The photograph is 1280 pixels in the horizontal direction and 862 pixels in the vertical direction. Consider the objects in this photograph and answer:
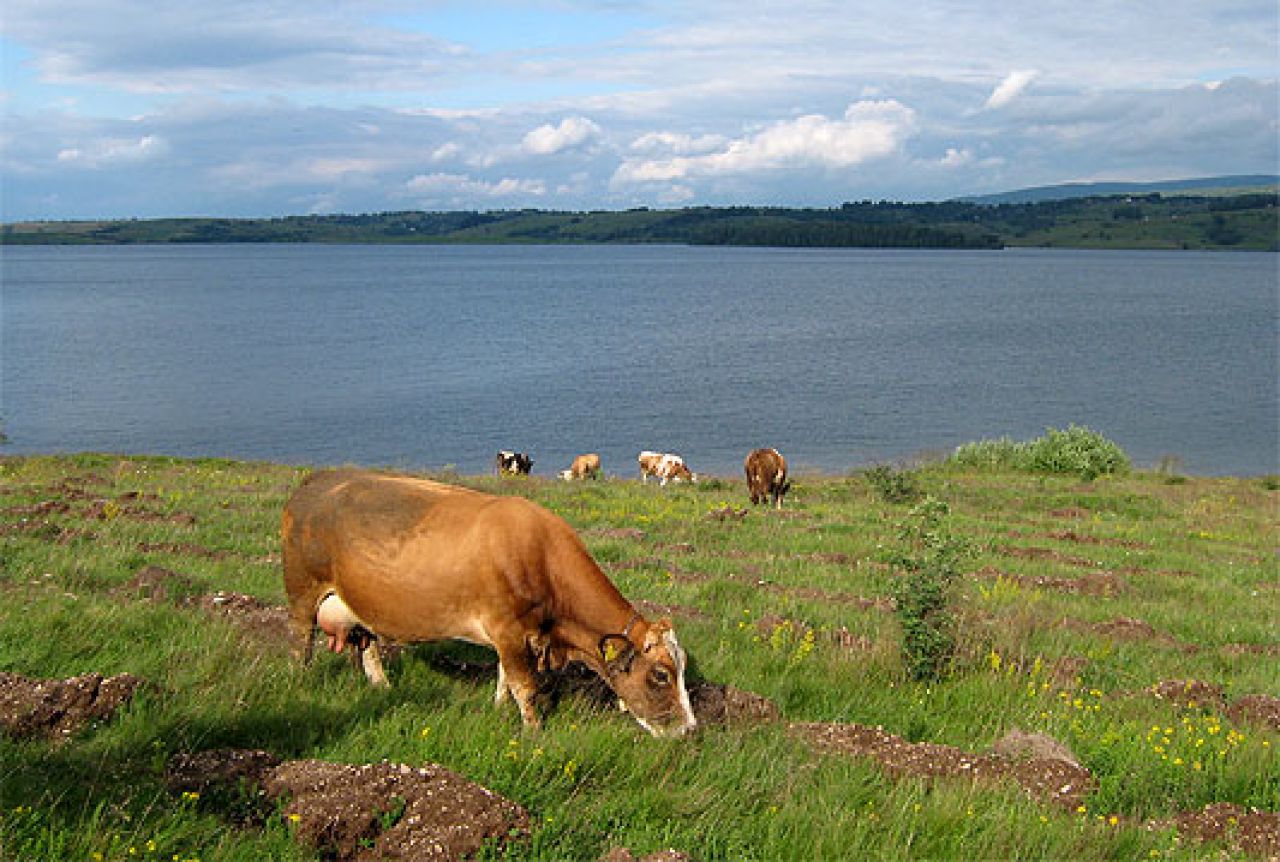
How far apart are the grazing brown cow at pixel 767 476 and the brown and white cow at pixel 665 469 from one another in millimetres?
8701

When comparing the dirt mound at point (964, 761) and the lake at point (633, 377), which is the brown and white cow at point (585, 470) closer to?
the lake at point (633, 377)

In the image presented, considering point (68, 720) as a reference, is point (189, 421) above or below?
below

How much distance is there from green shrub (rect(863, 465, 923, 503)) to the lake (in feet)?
61.5

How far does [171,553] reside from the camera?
567 inches

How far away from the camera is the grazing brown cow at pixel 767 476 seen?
28.4 meters

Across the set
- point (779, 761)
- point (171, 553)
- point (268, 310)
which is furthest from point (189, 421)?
point (268, 310)

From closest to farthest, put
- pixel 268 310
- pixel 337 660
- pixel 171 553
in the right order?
pixel 337 660 → pixel 171 553 → pixel 268 310

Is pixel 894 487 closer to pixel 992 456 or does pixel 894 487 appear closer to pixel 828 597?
pixel 992 456

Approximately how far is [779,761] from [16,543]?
10688 millimetres

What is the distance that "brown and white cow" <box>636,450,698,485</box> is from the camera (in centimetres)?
3902

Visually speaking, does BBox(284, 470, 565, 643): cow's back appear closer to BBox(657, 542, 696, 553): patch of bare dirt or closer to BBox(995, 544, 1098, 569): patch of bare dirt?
BBox(657, 542, 696, 553): patch of bare dirt

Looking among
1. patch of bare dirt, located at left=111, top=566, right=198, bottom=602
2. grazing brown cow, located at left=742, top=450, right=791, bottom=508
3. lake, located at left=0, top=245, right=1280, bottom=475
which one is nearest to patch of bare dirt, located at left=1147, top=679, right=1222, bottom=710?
patch of bare dirt, located at left=111, top=566, right=198, bottom=602

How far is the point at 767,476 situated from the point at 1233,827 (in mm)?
21412

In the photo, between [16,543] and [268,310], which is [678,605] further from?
[268,310]
